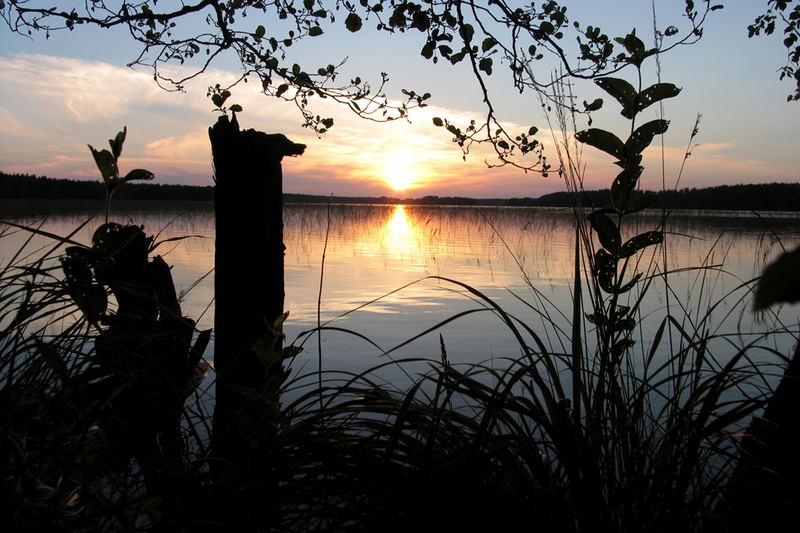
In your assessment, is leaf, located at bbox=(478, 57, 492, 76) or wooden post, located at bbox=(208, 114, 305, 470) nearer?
wooden post, located at bbox=(208, 114, 305, 470)

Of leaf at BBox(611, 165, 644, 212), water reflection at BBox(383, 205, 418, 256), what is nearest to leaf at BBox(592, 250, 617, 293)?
leaf at BBox(611, 165, 644, 212)

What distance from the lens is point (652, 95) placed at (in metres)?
1.41

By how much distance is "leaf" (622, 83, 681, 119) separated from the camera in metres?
1.38

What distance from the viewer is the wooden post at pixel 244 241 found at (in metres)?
2.15

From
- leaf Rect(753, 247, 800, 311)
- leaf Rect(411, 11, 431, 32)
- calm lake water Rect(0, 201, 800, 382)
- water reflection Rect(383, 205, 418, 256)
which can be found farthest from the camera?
water reflection Rect(383, 205, 418, 256)

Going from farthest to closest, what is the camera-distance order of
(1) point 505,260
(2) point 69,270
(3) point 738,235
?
(3) point 738,235 < (1) point 505,260 < (2) point 69,270

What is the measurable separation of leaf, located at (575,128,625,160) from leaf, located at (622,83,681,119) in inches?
3.4

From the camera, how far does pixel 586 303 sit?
230 inches

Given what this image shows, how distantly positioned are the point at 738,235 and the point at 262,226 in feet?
47.0

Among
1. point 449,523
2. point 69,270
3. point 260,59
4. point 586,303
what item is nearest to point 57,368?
point 69,270

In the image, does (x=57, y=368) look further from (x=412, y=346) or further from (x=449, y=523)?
(x=412, y=346)

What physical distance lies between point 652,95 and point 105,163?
1493mm

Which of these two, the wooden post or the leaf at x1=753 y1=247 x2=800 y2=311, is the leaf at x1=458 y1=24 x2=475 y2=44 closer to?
the wooden post

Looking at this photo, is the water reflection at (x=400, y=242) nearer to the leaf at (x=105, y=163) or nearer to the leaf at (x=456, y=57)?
the leaf at (x=456, y=57)
